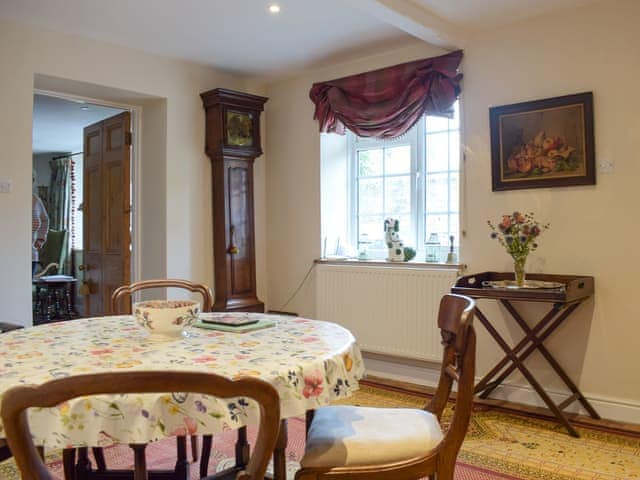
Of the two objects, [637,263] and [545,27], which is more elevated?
[545,27]

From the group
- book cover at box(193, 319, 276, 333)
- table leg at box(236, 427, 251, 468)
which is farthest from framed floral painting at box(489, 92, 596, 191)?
table leg at box(236, 427, 251, 468)

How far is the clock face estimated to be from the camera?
4.35 metres

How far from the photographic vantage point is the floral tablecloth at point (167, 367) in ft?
3.73

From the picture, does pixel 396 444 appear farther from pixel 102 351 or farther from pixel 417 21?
pixel 417 21

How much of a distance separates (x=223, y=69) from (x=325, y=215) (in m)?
1.45

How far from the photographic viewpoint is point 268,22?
3.50m

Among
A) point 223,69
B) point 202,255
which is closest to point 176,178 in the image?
point 202,255

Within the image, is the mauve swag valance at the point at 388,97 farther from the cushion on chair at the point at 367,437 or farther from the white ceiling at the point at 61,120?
the cushion on chair at the point at 367,437

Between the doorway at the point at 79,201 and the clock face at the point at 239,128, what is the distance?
0.81 meters

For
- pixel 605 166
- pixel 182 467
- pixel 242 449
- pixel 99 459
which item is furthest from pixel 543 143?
pixel 99 459

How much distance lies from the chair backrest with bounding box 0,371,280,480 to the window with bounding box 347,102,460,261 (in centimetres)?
302

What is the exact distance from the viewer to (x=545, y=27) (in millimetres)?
3311

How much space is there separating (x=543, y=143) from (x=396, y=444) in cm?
237

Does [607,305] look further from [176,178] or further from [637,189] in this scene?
[176,178]
